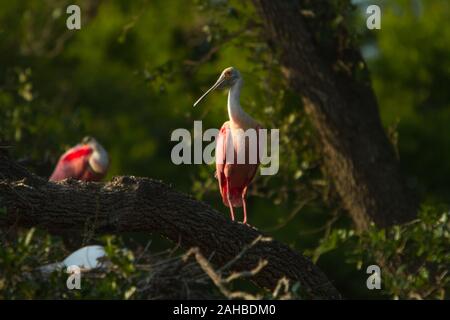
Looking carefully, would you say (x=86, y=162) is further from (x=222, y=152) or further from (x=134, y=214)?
(x=134, y=214)

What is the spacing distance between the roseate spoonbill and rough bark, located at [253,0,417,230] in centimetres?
50

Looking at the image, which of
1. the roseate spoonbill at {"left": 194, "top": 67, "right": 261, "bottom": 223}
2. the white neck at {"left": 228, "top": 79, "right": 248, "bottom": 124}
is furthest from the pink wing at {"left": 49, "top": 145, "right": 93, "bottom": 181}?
the white neck at {"left": 228, "top": 79, "right": 248, "bottom": 124}

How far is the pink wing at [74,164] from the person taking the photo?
13.7 meters

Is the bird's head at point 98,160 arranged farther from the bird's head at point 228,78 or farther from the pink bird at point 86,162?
the bird's head at point 228,78

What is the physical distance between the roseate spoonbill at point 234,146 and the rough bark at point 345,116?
50 centimetres

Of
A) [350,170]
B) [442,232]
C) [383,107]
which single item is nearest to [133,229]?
[442,232]

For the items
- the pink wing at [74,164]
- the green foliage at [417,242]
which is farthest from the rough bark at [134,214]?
the pink wing at [74,164]

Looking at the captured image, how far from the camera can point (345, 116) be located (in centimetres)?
1030

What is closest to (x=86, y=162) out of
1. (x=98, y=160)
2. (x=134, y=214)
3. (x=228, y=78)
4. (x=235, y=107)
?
(x=98, y=160)

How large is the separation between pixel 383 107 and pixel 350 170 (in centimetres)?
1928

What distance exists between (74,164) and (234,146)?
178 inches

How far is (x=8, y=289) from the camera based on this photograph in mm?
6398

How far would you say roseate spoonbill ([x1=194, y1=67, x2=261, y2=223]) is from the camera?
9.87 meters
